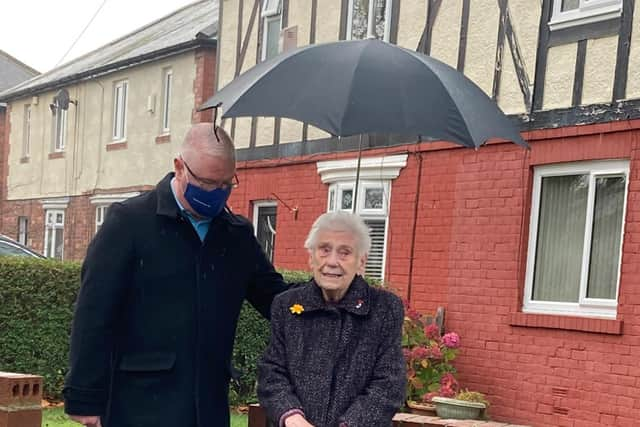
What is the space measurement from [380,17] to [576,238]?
3.91 m

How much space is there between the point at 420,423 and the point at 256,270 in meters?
0.86

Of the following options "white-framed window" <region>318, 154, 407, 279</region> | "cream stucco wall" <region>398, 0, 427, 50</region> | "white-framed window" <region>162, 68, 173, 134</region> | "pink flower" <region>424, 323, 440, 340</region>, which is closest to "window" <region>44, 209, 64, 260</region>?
"white-framed window" <region>162, 68, 173, 134</region>

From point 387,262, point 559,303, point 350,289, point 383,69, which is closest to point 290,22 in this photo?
point 387,262

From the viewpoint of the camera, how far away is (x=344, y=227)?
3.20 metres

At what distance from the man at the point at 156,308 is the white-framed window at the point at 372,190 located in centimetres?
704

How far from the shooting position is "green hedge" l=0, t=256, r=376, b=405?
7500mm

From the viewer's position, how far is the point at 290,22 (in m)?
12.1

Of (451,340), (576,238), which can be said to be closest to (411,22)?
(576,238)

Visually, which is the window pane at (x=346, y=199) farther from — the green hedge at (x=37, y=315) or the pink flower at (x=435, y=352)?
the green hedge at (x=37, y=315)

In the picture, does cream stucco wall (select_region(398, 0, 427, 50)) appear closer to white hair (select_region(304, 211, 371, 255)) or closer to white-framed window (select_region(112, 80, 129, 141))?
white hair (select_region(304, 211, 371, 255))

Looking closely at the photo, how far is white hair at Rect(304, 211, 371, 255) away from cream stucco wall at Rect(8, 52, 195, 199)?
1283cm

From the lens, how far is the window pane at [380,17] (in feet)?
34.9

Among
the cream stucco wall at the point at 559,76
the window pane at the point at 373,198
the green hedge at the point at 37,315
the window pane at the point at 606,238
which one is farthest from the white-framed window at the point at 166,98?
the window pane at the point at 606,238

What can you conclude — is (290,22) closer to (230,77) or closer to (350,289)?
(230,77)
